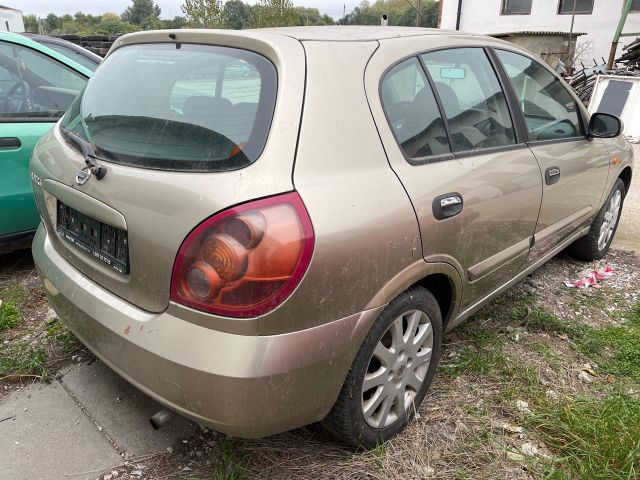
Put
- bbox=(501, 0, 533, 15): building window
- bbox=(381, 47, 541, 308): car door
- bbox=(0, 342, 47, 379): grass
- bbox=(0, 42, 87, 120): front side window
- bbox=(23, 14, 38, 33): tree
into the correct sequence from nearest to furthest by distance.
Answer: bbox=(381, 47, 541, 308): car door
bbox=(0, 342, 47, 379): grass
bbox=(0, 42, 87, 120): front side window
bbox=(501, 0, 533, 15): building window
bbox=(23, 14, 38, 33): tree

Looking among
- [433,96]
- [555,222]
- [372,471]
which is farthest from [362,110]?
[555,222]

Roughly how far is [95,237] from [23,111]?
206 cm

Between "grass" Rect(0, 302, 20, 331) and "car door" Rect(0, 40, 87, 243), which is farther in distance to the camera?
"car door" Rect(0, 40, 87, 243)

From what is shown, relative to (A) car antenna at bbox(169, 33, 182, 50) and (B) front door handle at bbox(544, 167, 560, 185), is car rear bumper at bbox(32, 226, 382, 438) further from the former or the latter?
(B) front door handle at bbox(544, 167, 560, 185)

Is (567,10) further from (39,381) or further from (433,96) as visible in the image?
(39,381)

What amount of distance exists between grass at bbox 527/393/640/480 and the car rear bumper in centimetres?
100

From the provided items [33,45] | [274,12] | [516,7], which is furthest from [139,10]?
[33,45]

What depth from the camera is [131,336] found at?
1.74 metres

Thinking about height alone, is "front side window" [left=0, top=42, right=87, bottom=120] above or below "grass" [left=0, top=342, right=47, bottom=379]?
above

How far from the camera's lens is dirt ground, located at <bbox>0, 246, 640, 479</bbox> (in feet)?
6.73

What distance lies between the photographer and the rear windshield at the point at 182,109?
1683mm

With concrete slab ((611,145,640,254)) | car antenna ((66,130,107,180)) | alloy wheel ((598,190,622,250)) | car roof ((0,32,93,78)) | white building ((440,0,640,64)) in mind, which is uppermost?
white building ((440,0,640,64))

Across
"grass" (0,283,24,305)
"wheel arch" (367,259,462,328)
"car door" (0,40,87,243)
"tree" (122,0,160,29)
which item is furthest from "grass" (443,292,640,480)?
"tree" (122,0,160,29)

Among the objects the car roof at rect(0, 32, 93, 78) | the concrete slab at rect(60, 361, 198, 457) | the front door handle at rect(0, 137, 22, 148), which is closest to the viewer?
the concrete slab at rect(60, 361, 198, 457)
